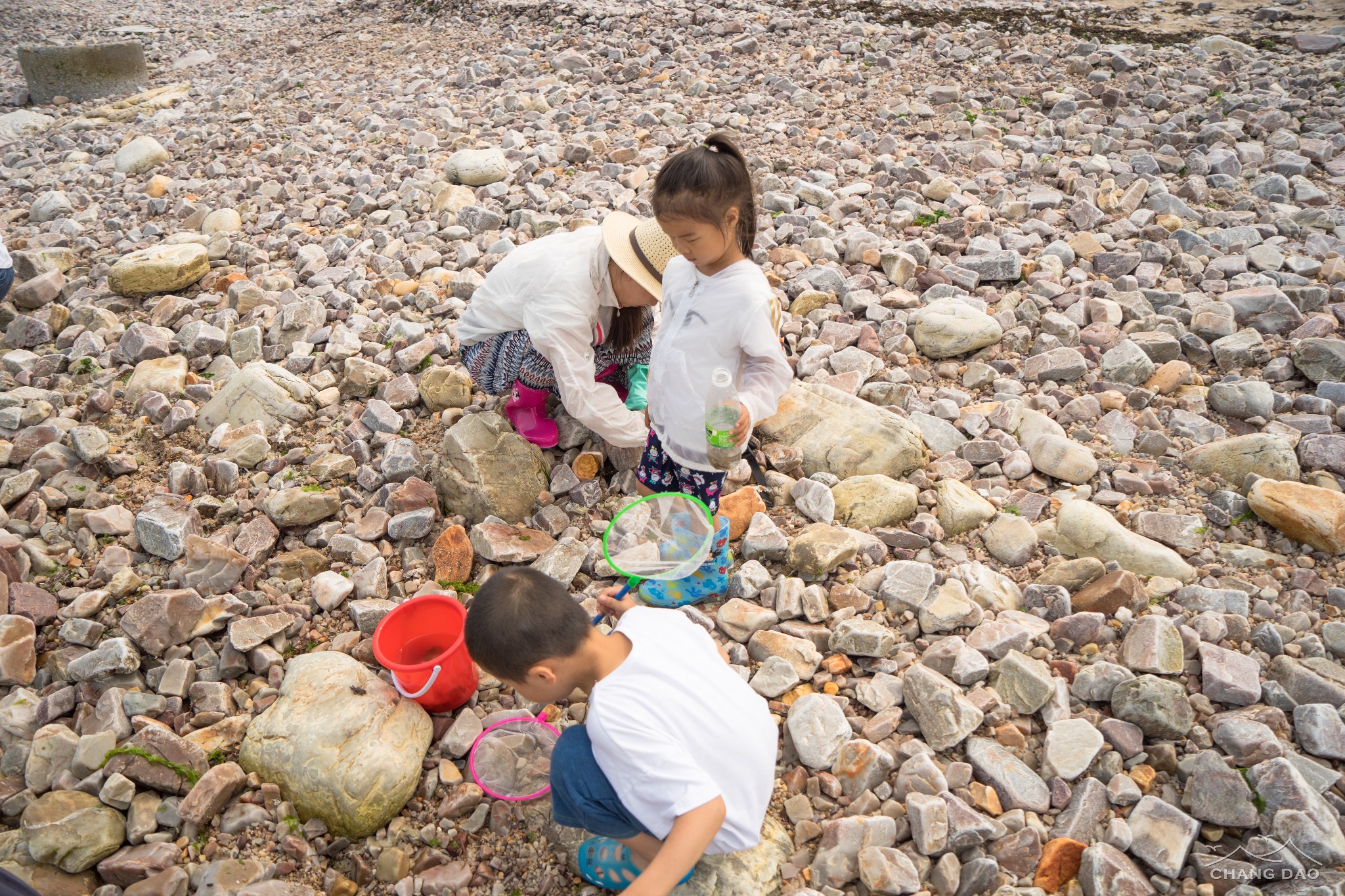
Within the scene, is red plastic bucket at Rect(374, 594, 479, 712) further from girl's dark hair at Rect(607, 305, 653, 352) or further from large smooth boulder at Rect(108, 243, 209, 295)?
large smooth boulder at Rect(108, 243, 209, 295)

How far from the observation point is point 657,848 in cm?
206

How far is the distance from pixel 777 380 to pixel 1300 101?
5.80 metres

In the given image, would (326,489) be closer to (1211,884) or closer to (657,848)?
(657,848)

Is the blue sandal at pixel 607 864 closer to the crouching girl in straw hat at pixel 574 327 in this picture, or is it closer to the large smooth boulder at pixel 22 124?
the crouching girl in straw hat at pixel 574 327

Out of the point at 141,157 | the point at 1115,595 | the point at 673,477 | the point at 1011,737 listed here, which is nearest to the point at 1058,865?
the point at 1011,737

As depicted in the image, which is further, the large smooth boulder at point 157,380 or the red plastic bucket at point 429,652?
the large smooth boulder at point 157,380

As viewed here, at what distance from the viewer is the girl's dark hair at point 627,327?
3.38 meters

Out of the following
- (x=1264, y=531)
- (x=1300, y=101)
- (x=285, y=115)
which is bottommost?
(x=1264, y=531)

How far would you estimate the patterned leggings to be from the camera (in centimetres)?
338

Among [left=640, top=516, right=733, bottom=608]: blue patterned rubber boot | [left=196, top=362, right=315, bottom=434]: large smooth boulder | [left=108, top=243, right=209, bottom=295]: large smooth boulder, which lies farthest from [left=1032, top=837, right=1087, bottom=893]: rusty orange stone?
[left=108, top=243, right=209, bottom=295]: large smooth boulder

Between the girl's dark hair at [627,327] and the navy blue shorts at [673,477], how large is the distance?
1.69ft

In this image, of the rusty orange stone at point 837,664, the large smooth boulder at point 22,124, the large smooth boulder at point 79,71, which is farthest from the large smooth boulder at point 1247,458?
the large smooth boulder at point 79,71

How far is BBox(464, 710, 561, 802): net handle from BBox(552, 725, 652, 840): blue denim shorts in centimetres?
21

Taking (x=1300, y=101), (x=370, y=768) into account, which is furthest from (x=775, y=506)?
(x=1300, y=101)
